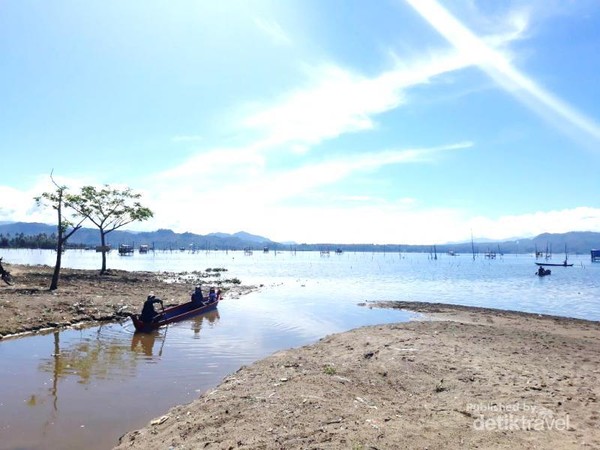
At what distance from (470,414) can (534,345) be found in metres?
10.0

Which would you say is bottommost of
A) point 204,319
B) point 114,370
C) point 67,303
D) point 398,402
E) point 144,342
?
point 204,319

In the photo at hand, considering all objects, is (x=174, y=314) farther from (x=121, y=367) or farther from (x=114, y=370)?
(x=114, y=370)

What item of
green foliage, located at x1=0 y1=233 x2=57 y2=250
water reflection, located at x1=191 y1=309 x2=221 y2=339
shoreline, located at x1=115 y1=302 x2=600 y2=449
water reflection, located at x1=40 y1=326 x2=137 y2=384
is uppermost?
green foliage, located at x1=0 y1=233 x2=57 y2=250

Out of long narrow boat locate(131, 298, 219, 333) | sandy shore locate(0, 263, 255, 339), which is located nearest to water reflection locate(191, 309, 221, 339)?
long narrow boat locate(131, 298, 219, 333)

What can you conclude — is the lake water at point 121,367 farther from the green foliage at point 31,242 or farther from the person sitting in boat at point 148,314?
the green foliage at point 31,242

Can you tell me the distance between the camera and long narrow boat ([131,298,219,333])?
18.8 m

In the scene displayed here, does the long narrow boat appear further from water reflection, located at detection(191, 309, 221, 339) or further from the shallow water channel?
the shallow water channel

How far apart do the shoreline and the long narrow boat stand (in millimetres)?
8016

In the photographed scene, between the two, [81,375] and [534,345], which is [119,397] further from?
[534,345]

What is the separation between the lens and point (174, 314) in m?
23.7

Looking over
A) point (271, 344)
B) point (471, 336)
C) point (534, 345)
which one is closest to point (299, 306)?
point (271, 344)

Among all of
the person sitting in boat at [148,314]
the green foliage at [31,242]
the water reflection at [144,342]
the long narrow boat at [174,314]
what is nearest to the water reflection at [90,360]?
the water reflection at [144,342]

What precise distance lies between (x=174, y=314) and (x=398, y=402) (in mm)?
17648

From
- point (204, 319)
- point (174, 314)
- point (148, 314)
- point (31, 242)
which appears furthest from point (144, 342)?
point (31, 242)
